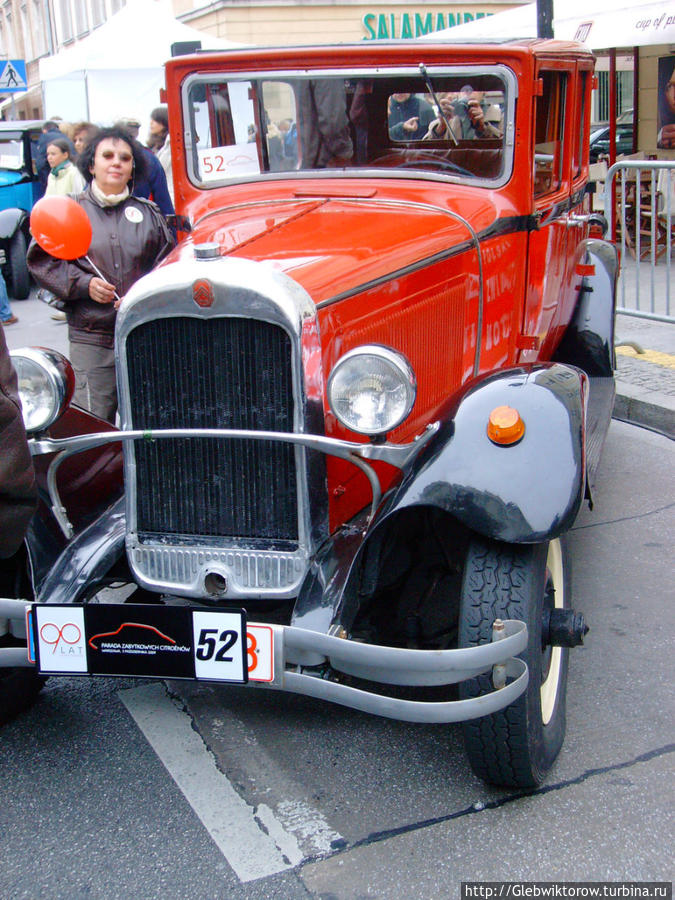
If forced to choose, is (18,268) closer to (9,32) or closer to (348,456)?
(348,456)

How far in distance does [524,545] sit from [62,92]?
47.1 feet

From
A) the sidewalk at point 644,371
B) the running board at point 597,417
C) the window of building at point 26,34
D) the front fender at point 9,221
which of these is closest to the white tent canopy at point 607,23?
the sidewalk at point 644,371

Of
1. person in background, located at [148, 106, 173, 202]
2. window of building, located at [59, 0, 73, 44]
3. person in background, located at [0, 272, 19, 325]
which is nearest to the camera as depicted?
person in background, located at [148, 106, 173, 202]

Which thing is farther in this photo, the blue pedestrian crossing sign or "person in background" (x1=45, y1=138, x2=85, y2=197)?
the blue pedestrian crossing sign

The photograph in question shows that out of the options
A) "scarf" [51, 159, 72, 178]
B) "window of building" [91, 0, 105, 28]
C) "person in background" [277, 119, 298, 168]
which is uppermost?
"window of building" [91, 0, 105, 28]

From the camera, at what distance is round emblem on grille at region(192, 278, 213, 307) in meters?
2.39

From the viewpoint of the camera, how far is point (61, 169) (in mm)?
9773

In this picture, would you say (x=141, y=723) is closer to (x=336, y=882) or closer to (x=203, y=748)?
(x=203, y=748)

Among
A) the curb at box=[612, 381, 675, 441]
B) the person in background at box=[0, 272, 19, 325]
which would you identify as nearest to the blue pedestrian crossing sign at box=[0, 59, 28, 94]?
the person in background at box=[0, 272, 19, 325]

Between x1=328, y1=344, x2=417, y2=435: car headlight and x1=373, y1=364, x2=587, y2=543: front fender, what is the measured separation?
19cm

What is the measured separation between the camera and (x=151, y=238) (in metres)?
4.09

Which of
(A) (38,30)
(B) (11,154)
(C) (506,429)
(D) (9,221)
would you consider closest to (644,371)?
(C) (506,429)

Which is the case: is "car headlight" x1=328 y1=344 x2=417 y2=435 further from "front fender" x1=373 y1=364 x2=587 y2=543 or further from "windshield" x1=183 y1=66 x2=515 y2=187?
"windshield" x1=183 y1=66 x2=515 y2=187

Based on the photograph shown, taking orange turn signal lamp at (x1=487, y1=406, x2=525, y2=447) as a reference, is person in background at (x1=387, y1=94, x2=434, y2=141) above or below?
above
